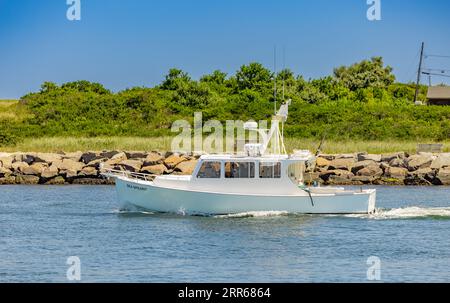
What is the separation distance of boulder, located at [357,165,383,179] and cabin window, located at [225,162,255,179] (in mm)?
15881

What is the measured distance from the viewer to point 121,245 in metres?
24.9

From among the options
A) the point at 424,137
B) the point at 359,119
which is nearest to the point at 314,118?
the point at 359,119

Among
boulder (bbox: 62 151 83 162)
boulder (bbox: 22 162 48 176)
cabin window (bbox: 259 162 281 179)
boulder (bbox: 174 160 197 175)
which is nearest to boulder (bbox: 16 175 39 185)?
boulder (bbox: 22 162 48 176)

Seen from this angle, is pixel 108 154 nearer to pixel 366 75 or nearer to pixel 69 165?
pixel 69 165

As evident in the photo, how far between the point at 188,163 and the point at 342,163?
7187mm

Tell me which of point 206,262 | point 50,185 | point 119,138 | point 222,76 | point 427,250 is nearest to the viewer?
point 206,262

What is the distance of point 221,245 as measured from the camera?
973 inches

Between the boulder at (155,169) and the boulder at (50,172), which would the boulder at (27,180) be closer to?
the boulder at (50,172)

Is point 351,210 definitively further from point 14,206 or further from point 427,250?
point 14,206

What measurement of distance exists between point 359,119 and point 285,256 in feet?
116

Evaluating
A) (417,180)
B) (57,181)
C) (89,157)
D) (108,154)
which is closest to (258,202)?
(417,180)

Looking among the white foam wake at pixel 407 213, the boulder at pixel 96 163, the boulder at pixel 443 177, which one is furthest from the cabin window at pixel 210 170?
the boulder at pixel 443 177

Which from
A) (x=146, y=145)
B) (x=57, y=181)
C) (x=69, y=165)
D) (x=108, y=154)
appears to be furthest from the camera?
(x=146, y=145)

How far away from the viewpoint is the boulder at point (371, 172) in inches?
1720
